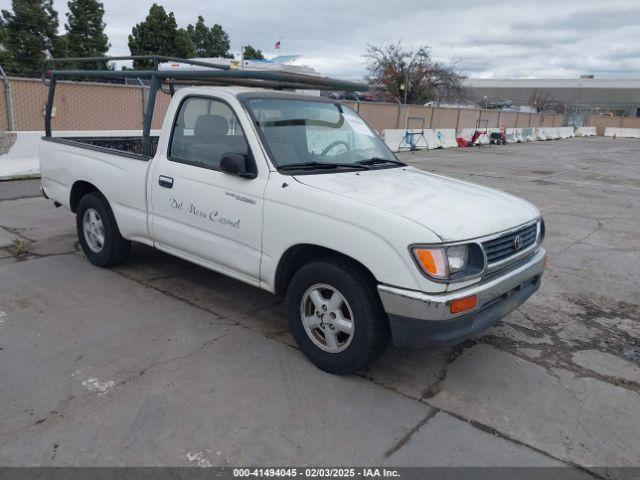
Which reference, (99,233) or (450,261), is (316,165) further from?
(99,233)

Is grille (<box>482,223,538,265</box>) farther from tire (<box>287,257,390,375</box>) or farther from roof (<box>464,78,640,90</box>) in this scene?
roof (<box>464,78,640,90</box>)

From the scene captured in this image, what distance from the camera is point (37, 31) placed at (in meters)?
38.8

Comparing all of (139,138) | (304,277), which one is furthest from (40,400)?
(139,138)

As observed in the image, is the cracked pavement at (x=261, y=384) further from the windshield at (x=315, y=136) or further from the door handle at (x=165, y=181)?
the windshield at (x=315, y=136)

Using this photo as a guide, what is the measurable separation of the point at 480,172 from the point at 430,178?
12407mm

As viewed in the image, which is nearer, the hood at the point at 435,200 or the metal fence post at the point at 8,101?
the hood at the point at 435,200

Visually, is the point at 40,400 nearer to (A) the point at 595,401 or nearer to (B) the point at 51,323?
(B) the point at 51,323

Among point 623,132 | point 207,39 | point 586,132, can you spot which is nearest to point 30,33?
point 207,39

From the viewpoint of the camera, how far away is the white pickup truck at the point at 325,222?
124 inches

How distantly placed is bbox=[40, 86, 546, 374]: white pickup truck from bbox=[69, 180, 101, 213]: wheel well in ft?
1.49

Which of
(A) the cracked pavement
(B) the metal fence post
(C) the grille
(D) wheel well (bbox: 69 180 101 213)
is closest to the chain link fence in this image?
(B) the metal fence post

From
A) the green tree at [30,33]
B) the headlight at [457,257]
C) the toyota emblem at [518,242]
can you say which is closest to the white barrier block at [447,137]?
the toyota emblem at [518,242]

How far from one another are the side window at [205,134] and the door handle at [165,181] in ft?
0.57

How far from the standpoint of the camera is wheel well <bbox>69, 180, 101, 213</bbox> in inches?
218
